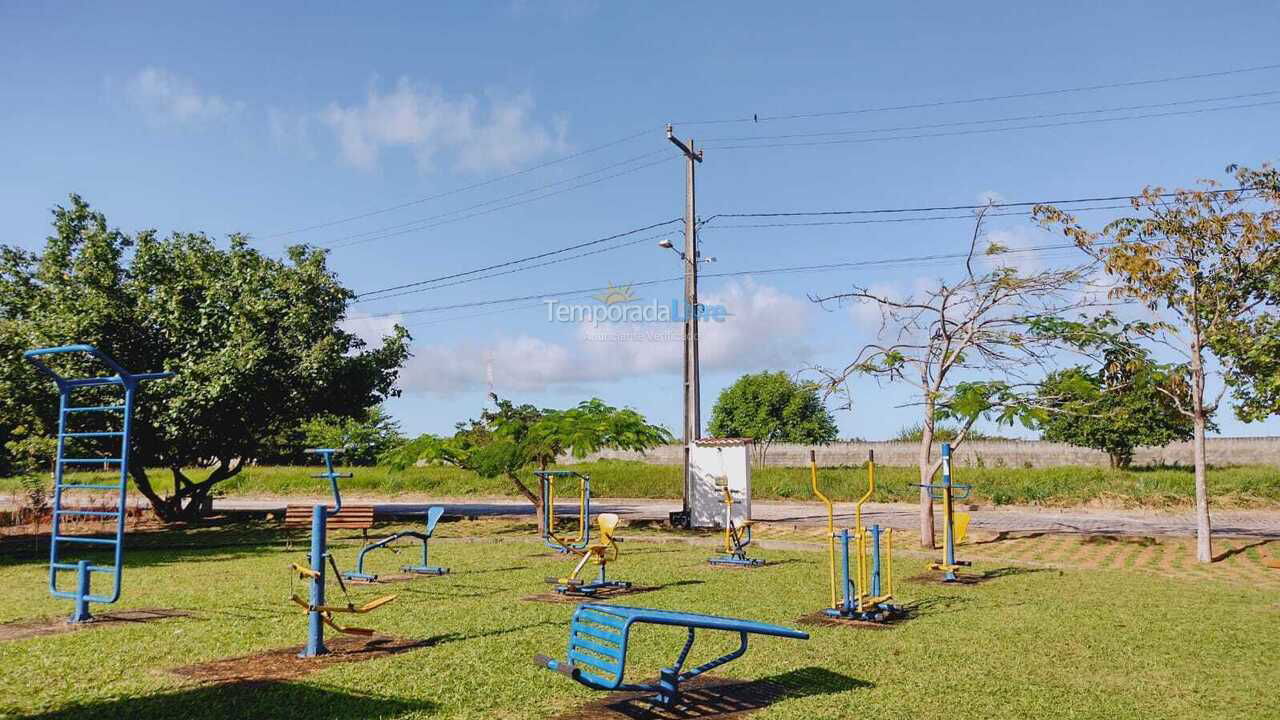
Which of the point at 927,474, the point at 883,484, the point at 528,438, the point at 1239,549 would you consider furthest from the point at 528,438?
the point at 883,484

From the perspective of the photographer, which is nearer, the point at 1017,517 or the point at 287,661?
the point at 287,661

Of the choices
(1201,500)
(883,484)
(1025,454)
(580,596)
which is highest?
(1025,454)

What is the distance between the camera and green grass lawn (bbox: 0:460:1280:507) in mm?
29938

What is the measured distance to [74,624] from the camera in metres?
9.55

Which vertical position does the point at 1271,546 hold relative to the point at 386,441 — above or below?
below

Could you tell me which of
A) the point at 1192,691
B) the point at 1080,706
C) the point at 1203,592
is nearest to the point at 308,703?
the point at 1080,706

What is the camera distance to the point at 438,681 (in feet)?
23.1

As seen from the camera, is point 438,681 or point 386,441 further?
point 386,441

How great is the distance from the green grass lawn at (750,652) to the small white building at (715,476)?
328 inches

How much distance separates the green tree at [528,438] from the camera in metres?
20.4

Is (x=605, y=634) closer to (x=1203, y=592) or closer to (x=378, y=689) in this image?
(x=378, y=689)

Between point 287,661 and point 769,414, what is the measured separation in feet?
196

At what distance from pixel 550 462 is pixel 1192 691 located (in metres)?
17.3

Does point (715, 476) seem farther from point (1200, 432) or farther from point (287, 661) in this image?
point (287, 661)
